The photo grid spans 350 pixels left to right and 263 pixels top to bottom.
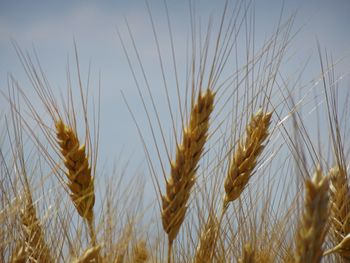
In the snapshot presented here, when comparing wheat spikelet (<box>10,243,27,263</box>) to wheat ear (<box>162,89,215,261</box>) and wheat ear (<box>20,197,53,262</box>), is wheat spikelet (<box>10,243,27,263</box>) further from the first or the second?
wheat ear (<box>162,89,215,261</box>)

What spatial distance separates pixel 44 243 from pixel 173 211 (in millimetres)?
728

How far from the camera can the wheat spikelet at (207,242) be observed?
2.09 metres

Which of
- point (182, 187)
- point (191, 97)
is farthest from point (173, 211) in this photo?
point (191, 97)

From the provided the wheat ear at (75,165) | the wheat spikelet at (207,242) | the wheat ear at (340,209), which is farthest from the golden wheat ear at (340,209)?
the wheat ear at (75,165)

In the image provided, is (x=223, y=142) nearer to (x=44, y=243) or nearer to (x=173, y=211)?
(x=173, y=211)

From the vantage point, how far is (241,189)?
224 centimetres

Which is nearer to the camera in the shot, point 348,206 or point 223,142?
point 348,206

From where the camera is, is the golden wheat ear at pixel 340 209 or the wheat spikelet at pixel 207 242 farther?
the wheat spikelet at pixel 207 242

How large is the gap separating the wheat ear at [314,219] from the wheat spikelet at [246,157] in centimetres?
86

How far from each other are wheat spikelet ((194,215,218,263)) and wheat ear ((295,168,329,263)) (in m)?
0.80

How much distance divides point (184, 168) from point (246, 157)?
47 centimetres

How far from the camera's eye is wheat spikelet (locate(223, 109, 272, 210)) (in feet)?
7.22

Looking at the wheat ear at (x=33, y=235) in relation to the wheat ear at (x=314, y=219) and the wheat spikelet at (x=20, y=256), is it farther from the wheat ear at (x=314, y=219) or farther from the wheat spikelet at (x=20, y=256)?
the wheat ear at (x=314, y=219)

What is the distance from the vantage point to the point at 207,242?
7.07 feet
